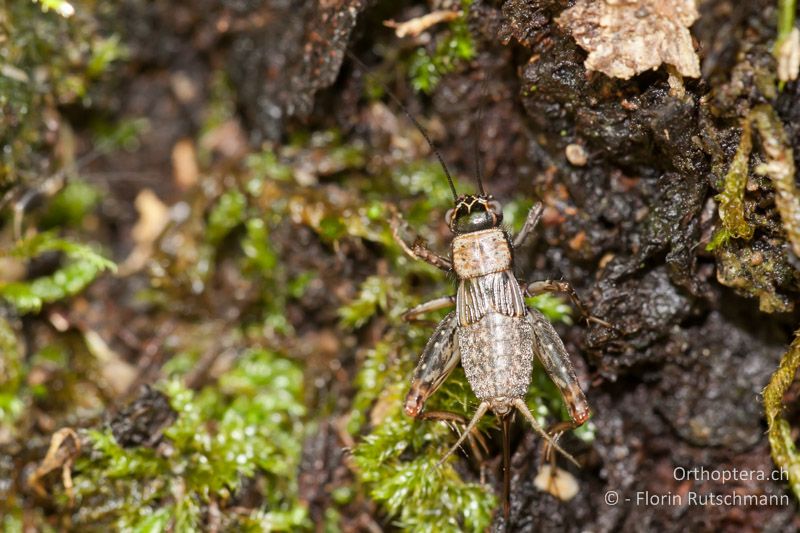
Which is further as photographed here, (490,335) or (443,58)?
(443,58)

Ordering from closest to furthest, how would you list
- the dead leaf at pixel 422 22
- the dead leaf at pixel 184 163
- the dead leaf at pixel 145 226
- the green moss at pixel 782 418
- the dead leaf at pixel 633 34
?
the dead leaf at pixel 633 34 → the green moss at pixel 782 418 → the dead leaf at pixel 422 22 → the dead leaf at pixel 145 226 → the dead leaf at pixel 184 163

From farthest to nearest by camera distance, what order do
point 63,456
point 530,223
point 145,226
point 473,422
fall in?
point 145,226
point 63,456
point 530,223
point 473,422

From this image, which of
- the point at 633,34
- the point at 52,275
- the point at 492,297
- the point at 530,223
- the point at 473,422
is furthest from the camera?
the point at 52,275

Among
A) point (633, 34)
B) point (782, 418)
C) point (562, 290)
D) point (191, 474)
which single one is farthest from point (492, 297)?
point (191, 474)

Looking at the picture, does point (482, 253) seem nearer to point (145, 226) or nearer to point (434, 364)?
point (434, 364)

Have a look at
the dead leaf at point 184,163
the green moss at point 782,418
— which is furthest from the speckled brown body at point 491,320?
the dead leaf at point 184,163

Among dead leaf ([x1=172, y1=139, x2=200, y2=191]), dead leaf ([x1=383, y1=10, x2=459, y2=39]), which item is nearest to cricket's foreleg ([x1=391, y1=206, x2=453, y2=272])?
dead leaf ([x1=383, y1=10, x2=459, y2=39])

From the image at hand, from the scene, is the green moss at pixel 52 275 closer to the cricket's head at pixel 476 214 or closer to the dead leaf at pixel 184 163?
the dead leaf at pixel 184 163

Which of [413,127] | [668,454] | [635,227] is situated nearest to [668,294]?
[635,227]
